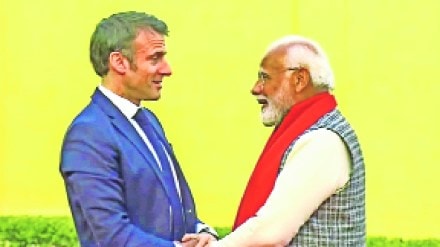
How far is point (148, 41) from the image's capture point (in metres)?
4.23

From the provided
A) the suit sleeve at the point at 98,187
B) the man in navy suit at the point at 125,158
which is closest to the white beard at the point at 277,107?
the man in navy suit at the point at 125,158

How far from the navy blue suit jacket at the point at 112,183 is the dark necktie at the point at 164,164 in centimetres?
3

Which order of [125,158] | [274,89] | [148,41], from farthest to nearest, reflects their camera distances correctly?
[274,89] → [148,41] → [125,158]

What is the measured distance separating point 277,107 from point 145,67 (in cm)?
57

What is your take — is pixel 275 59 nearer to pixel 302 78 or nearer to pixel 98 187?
pixel 302 78

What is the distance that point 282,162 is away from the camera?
14.3 feet

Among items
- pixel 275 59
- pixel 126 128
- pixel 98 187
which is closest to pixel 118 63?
pixel 126 128

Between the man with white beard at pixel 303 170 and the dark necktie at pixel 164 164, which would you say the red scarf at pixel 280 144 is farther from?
the dark necktie at pixel 164 164

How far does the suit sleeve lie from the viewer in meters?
4.03

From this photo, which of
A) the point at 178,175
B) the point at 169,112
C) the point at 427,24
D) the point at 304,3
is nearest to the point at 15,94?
the point at 169,112

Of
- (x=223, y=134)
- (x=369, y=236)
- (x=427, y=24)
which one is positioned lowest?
(x=369, y=236)

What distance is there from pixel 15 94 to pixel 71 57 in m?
0.50

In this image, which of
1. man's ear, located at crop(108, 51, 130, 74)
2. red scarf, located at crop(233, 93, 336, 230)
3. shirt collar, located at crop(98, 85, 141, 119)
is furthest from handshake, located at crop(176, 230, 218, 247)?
man's ear, located at crop(108, 51, 130, 74)

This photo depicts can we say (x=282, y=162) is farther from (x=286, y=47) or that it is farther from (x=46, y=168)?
(x=46, y=168)
